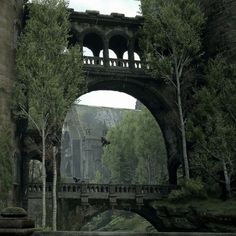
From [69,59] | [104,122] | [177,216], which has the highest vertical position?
[104,122]

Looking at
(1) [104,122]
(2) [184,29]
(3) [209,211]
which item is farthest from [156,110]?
(1) [104,122]

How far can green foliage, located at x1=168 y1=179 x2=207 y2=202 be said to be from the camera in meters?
21.3

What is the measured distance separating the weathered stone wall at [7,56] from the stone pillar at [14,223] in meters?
15.6

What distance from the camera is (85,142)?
69.6 meters

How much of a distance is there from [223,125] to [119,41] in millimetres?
11831

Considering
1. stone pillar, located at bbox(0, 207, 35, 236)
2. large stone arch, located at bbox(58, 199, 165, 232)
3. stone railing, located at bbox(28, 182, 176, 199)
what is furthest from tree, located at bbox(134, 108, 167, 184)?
stone pillar, located at bbox(0, 207, 35, 236)

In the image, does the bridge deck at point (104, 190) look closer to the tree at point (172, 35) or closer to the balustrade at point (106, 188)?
the balustrade at point (106, 188)

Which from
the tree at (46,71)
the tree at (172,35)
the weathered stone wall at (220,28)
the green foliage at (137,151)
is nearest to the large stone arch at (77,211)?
the tree at (46,71)

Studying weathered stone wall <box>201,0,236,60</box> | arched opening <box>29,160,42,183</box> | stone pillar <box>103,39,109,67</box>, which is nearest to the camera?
weathered stone wall <box>201,0,236,60</box>

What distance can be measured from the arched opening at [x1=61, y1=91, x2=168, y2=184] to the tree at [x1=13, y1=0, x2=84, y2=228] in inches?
243

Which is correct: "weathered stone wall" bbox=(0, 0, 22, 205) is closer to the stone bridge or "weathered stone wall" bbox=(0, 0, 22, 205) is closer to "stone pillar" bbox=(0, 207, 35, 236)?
the stone bridge

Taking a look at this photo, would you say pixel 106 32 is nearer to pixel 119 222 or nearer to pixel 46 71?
pixel 46 71

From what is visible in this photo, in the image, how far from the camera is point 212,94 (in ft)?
75.4

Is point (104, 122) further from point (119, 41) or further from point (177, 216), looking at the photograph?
point (177, 216)
